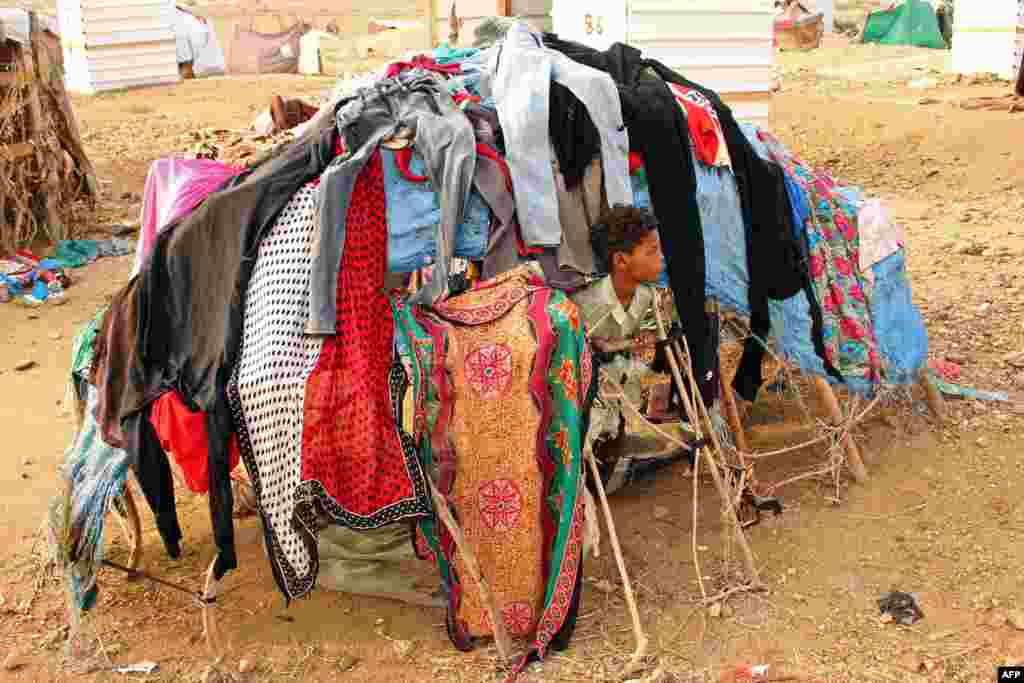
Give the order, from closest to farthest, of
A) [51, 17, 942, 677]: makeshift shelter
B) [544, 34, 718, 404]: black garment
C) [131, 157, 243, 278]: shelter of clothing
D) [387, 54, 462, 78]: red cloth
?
[51, 17, 942, 677]: makeshift shelter, [131, 157, 243, 278]: shelter of clothing, [544, 34, 718, 404]: black garment, [387, 54, 462, 78]: red cloth

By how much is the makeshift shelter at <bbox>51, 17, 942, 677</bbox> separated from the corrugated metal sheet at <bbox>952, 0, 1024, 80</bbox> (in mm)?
11737

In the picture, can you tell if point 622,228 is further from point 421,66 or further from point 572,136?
point 421,66

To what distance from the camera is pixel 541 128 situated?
4.10 meters

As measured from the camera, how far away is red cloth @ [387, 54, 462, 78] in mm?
4492

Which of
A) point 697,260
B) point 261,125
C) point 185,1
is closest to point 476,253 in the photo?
point 697,260

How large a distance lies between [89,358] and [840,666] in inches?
107

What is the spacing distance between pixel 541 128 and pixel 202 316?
1383 mm

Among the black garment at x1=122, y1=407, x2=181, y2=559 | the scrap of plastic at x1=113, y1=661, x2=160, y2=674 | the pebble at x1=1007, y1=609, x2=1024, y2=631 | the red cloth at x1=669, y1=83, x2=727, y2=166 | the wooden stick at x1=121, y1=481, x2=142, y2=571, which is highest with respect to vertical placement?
the red cloth at x1=669, y1=83, x2=727, y2=166

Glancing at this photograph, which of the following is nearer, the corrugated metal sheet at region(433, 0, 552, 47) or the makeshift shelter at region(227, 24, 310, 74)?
the corrugated metal sheet at region(433, 0, 552, 47)

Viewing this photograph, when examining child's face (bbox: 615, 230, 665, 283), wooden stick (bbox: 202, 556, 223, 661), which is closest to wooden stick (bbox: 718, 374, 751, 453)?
child's face (bbox: 615, 230, 665, 283)

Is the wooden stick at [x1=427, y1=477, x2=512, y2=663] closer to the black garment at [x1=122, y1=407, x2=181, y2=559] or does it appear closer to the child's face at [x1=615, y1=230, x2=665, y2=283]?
the black garment at [x1=122, y1=407, x2=181, y2=559]

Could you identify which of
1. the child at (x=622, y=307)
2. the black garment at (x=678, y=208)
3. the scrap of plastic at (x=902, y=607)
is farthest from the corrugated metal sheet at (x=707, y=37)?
the scrap of plastic at (x=902, y=607)

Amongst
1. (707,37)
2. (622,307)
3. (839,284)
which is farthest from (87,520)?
(707,37)

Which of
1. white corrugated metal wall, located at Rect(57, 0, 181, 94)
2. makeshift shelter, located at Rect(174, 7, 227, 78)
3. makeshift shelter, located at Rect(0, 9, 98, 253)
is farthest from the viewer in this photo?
makeshift shelter, located at Rect(174, 7, 227, 78)
